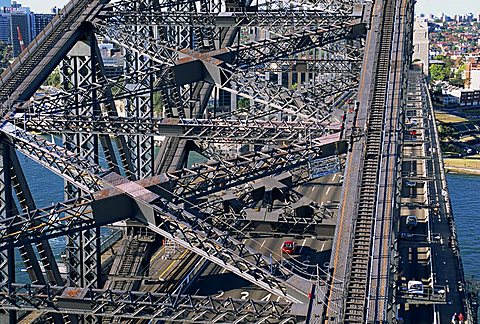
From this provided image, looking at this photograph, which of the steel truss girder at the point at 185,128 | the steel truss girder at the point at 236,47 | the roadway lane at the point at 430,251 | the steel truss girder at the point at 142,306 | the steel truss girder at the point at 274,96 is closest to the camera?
the steel truss girder at the point at 142,306

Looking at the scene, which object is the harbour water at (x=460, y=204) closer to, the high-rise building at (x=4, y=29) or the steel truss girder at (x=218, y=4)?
the steel truss girder at (x=218, y=4)

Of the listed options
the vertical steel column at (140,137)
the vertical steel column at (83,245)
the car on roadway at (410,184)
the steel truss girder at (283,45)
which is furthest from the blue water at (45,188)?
the steel truss girder at (283,45)

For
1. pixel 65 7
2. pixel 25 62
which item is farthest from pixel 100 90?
pixel 65 7

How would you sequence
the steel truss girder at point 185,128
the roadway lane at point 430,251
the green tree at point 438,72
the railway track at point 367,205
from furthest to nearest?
the green tree at point 438,72
the roadway lane at point 430,251
the steel truss girder at point 185,128
the railway track at point 367,205

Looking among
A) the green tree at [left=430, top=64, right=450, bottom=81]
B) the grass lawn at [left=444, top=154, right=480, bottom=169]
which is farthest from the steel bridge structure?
the green tree at [left=430, top=64, right=450, bottom=81]

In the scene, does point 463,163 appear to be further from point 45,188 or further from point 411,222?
point 411,222

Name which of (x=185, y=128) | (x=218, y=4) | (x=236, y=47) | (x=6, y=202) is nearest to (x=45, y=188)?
(x=218, y=4)

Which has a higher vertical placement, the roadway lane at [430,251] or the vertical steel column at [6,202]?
the vertical steel column at [6,202]

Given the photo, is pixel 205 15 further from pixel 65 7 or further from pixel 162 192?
pixel 162 192
